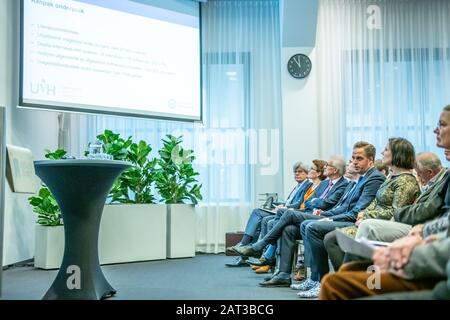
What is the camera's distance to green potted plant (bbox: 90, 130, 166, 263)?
14.6 ft

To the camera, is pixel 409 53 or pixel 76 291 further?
pixel 409 53

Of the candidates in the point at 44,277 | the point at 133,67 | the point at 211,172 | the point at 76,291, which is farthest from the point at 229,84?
the point at 76,291

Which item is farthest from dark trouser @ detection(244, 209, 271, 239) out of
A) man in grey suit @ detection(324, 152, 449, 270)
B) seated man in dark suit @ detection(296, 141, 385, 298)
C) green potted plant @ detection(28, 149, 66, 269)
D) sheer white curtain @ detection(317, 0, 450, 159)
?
man in grey suit @ detection(324, 152, 449, 270)

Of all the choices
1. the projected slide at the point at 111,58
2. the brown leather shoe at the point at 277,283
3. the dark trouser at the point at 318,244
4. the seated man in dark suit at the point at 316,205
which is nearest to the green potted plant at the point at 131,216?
the projected slide at the point at 111,58

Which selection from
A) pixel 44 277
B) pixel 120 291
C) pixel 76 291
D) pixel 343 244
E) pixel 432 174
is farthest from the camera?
pixel 44 277

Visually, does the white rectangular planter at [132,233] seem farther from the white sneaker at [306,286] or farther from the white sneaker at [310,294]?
the white sneaker at [310,294]

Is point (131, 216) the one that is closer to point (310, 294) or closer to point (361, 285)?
point (310, 294)

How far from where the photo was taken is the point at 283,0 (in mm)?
5090

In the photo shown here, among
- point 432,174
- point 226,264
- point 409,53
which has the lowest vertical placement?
point 226,264

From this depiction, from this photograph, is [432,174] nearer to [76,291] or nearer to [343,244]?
[343,244]

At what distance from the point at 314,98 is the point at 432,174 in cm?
284

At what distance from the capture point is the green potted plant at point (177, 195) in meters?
4.87

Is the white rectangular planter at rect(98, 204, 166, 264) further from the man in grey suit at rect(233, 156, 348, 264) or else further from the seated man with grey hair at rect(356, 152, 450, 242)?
the seated man with grey hair at rect(356, 152, 450, 242)

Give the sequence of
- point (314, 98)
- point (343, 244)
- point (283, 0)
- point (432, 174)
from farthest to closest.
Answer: point (314, 98) < point (283, 0) < point (432, 174) < point (343, 244)
